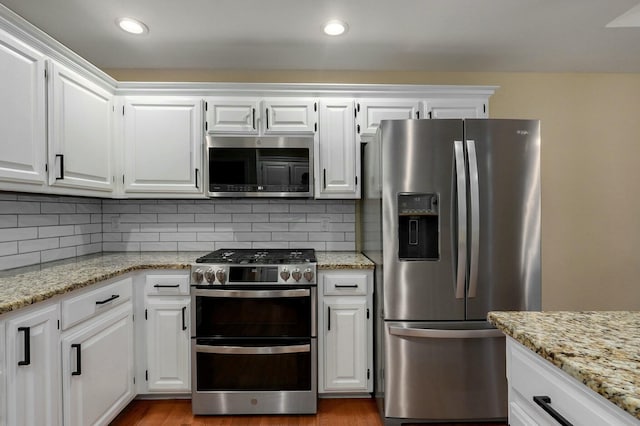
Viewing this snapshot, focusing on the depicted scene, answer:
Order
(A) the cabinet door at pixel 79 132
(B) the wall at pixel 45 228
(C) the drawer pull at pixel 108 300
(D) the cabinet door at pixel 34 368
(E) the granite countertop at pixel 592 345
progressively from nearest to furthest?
(E) the granite countertop at pixel 592 345 → (D) the cabinet door at pixel 34 368 → (C) the drawer pull at pixel 108 300 → (A) the cabinet door at pixel 79 132 → (B) the wall at pixel 45 228

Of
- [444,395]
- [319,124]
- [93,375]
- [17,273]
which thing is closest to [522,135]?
[319,124]

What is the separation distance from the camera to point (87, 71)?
7.32 feet

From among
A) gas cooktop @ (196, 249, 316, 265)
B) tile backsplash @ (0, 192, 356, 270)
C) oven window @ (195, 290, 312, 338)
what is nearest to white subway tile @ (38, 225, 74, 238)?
tile backsplash @ (0, 192, 356, 270)

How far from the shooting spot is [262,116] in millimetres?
2602

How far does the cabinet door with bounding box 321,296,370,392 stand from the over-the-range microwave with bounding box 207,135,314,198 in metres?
0.85

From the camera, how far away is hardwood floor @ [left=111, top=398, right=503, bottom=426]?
7.04 feet

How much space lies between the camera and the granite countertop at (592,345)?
2.10ft

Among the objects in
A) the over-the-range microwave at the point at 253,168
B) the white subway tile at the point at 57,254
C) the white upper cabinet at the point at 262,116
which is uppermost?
the white upper cabinet at the point at 262,116

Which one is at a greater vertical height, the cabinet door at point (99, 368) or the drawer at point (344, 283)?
the drawer at point (344, 283)

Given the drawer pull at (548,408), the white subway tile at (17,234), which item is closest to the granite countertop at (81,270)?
the white subway tile at (17,234)

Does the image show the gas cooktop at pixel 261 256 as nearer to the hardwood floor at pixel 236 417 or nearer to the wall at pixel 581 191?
the hardwood floor at pixel 236 417

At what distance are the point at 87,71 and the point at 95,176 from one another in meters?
0.67

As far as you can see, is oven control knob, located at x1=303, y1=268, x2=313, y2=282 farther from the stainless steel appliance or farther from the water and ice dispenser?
the water and ice dispenser

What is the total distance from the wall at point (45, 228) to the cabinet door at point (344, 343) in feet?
6.17
